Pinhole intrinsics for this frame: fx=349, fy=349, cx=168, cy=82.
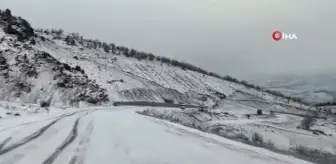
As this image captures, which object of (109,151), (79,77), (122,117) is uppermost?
(79,77)

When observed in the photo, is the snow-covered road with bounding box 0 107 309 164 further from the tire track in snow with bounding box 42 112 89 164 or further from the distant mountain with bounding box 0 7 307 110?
the distant mountain with bounding box 0 7 307 110

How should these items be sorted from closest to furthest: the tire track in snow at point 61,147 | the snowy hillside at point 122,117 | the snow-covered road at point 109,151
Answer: the tire track in snow at point 61,147
the snow-covered road at point 109,151
the snowy hillside at point 122,117

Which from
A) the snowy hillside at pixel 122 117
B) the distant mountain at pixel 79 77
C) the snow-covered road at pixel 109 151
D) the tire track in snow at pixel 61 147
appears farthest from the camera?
the distant mountain at pixel 79 77

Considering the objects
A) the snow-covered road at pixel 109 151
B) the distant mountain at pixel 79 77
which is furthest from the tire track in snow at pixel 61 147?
the distant mountain at pixel 79 77

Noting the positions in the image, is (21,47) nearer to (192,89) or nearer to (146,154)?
(192,89)

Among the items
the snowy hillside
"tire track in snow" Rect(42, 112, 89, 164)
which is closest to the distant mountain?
the snowy hillside

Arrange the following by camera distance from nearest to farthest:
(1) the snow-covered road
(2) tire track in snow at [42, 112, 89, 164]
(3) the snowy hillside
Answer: (2) tire track in snow at [42, 112, 89, 164] → (1) the snow-covered road → (3) the snowy hillside

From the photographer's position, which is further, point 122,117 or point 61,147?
point 122,117

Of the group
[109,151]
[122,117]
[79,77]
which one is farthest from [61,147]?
[79,77]

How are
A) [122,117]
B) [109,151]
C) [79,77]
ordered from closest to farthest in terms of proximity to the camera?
[109,151], [122,117], [79,77]

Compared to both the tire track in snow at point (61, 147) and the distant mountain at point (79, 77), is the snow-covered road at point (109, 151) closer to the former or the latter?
the tire track in snow at point (61, 147)

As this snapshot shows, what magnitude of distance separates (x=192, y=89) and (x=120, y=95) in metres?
46.7

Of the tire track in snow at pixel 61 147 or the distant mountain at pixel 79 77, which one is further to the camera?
the distant mountain at pixel 79 77

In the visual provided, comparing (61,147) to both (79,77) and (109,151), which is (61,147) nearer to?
(109,151)
